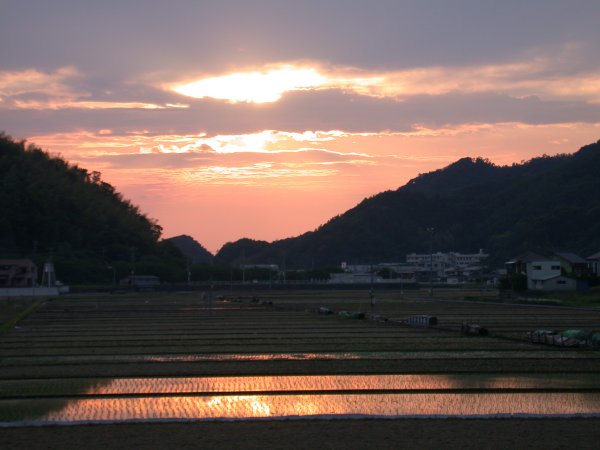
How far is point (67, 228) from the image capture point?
103m

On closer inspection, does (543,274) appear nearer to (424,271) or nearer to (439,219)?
(424,271)

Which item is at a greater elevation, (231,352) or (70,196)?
(70,196)

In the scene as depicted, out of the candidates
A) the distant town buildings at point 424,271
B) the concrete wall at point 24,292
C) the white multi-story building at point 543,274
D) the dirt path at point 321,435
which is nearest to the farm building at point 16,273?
the concrete wall at point 24,292

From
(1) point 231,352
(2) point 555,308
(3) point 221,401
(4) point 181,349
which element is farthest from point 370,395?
(2) point 555,308

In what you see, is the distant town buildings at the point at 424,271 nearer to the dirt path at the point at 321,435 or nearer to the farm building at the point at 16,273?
the farm building at the point at 16,273

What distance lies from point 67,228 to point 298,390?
9420 centimetres

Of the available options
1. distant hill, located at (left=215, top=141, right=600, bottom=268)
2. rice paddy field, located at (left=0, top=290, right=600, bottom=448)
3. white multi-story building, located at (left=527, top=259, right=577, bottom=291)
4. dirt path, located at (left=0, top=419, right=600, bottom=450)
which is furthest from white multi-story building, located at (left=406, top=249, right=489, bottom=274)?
dirt path, located at (left=0, top=419, right=600, bottom=450)

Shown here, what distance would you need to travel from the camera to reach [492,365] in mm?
17438

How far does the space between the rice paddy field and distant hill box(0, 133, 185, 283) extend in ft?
224

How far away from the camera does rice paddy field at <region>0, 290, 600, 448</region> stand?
10.5 metres

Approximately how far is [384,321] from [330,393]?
19.2m

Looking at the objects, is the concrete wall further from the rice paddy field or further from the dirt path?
the dirt path

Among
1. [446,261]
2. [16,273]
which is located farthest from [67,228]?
[446,261]

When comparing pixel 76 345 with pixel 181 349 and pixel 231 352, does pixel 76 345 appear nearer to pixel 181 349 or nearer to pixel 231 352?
pixel 181 349
